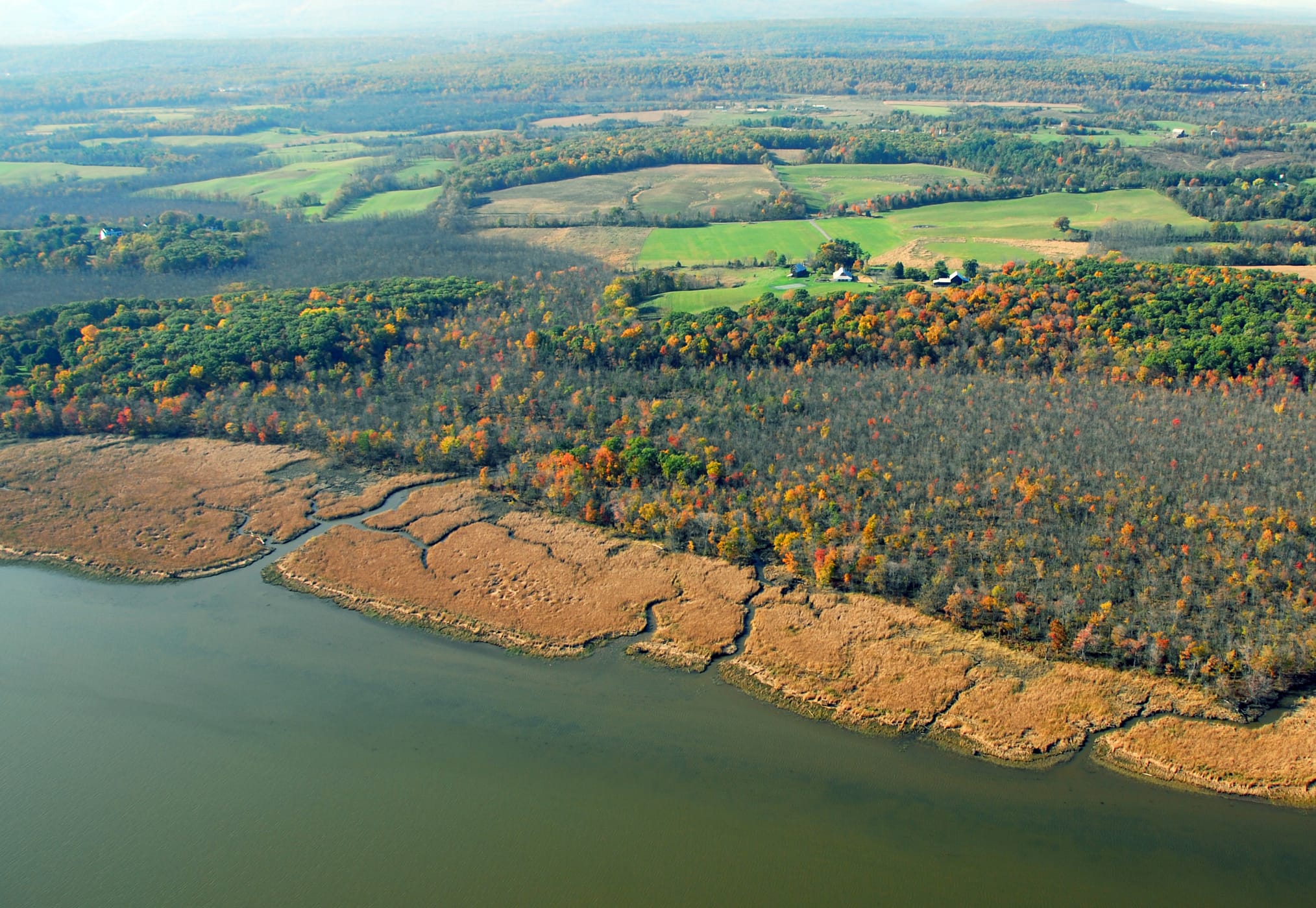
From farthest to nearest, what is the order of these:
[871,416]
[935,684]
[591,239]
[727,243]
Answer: [591,239] < [727,243] < [871,416] < [935,684]

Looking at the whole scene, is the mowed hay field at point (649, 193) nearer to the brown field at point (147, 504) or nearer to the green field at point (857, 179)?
the green field at point (857, 179)

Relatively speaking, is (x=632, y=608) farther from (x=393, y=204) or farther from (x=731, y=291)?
(x=393, y=204)

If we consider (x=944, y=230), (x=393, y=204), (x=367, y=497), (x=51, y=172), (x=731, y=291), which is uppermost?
(x=51, y=172)

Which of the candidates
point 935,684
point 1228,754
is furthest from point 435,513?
point 1228,754

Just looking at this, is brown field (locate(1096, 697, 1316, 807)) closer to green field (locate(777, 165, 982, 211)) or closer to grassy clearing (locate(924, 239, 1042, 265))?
grassy clearing (locate(924, 239, 1042, 265))

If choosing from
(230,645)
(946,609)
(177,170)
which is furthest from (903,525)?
(177,170)

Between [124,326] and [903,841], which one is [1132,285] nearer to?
[903,841]

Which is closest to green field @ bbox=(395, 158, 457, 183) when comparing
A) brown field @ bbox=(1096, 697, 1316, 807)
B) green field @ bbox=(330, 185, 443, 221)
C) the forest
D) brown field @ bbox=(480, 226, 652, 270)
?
green field @ bbox=(330, 185, 443, 221)
